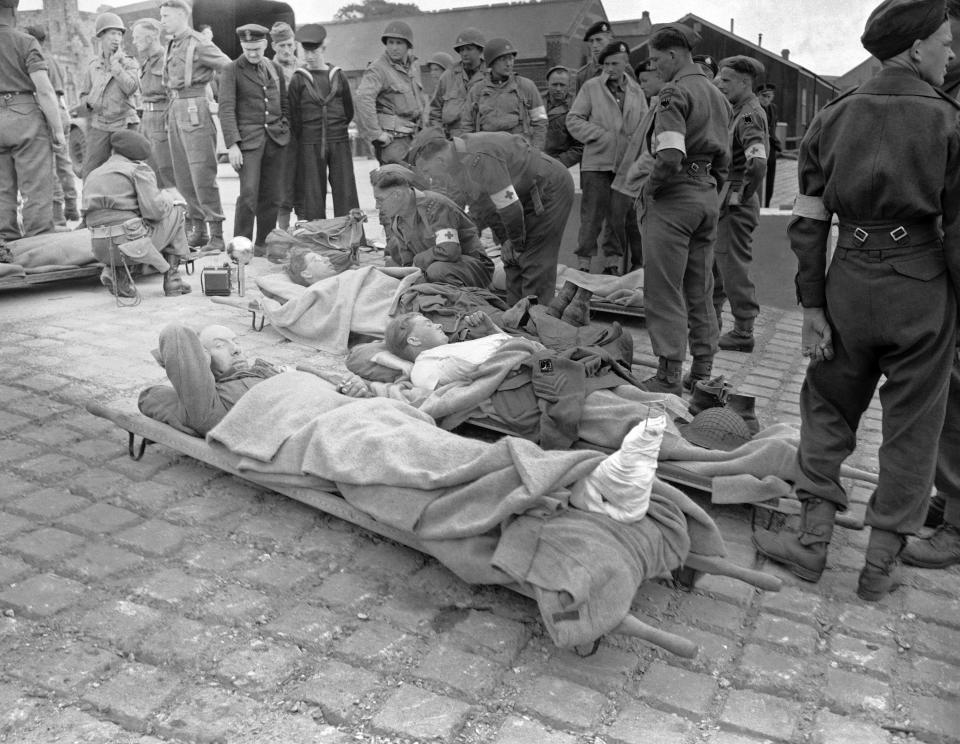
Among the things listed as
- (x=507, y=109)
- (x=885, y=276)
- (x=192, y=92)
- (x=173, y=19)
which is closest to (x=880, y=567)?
(x=885, y=276)

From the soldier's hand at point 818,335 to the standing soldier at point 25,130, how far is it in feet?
22.9

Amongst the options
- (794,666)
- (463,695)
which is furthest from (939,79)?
(463,695)

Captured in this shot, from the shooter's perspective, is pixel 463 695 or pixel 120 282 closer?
pixel 463 695

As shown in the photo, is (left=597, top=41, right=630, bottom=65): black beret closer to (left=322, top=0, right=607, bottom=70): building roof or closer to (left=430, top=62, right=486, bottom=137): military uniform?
(left=430, top=62, right=486, bottom=137): military uniform

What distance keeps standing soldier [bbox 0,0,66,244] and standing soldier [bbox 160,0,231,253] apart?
1.17m

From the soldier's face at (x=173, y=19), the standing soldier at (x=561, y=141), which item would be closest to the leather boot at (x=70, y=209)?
the soldier's face at (x=173, y=19)

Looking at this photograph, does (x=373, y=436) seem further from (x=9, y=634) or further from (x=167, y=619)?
(x=9, y=634)

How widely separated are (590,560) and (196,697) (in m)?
1.24

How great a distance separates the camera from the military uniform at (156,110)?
9422mm

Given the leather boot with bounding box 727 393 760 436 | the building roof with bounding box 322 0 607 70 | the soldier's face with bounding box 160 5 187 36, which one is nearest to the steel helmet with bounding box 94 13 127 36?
the soldier's face with bounding box 160 5 187 36

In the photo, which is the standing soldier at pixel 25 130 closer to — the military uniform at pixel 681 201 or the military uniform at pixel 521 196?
the military uniform at pixel 521 196

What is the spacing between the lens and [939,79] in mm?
3266

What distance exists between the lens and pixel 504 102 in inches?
341

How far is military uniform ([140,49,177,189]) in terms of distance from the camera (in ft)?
30.9
